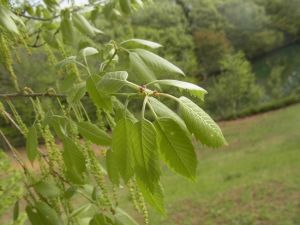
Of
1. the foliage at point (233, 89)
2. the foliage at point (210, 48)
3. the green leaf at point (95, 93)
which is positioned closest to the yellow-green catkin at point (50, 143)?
the green leaf at point (95, 93)

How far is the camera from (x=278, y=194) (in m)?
7.88

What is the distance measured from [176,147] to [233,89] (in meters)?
20.5

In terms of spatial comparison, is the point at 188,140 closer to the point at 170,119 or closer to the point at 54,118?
the point at 170,119

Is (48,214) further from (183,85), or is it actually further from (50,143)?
(183,85)

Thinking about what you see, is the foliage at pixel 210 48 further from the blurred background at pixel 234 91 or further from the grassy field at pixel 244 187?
the grassy field at pixel 244 187

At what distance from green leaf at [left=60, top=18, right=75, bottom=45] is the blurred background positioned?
394mm

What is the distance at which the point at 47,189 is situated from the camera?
95 centimetres

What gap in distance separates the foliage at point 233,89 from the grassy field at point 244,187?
219 inches

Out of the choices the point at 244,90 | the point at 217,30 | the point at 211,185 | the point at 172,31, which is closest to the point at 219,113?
the point at 244,90

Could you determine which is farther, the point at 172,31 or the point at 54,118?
the point at 172,31

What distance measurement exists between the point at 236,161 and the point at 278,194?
410 cm

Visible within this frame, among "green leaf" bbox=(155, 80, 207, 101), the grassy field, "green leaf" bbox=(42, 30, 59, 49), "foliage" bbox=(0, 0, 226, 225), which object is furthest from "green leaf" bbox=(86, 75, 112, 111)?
the grassy field

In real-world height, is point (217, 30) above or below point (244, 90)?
above

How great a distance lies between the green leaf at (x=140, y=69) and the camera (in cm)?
76
